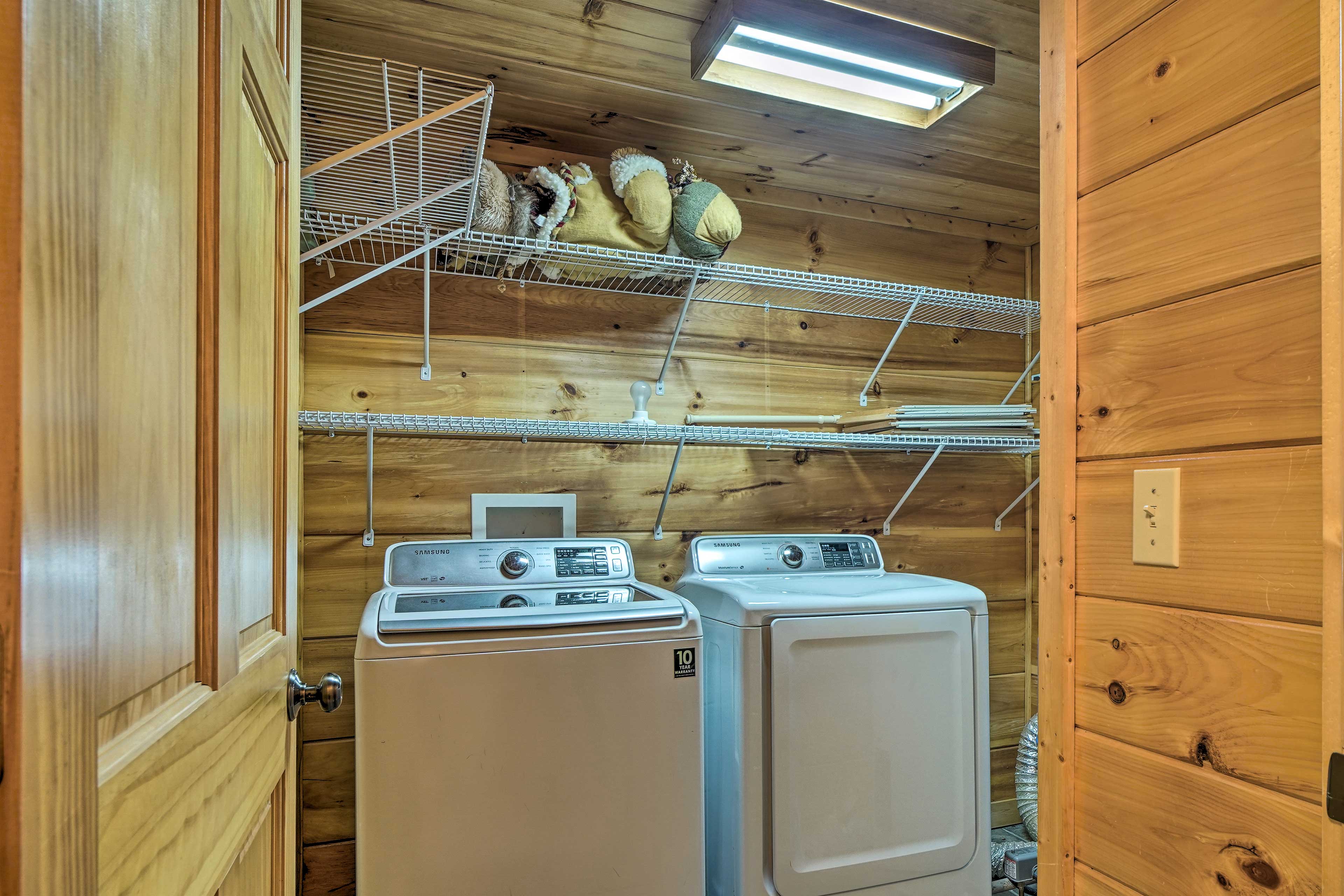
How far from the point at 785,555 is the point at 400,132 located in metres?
1.43

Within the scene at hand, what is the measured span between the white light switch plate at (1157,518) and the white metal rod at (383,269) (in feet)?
4.83

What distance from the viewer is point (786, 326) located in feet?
8.11

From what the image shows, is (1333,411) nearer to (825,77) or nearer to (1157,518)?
(1157,518)

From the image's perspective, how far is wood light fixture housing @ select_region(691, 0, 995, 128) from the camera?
59.2 inches

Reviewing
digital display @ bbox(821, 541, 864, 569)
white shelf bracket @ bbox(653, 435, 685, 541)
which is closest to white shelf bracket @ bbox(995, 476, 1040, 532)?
digital display @ bbox(821, 541, 864, 569)

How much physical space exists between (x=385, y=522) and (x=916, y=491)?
65.2 inches

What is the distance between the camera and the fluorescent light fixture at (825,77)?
5.38ft

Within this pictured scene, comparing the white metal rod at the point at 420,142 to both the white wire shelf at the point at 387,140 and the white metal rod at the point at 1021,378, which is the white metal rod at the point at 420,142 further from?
the white metal rod at the point at 1021,378

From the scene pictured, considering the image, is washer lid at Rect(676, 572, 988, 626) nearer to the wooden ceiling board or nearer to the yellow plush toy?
the yellow plush toy

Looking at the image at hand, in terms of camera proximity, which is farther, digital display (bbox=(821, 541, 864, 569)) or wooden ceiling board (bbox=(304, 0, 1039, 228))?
digital display (bbox=(821, 541, 864, 569))

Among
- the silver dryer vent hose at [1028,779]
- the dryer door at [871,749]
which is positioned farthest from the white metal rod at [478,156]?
the silver dryer vent hose at [1028,779]

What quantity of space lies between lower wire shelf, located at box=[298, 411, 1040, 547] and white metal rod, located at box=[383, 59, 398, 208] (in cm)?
49

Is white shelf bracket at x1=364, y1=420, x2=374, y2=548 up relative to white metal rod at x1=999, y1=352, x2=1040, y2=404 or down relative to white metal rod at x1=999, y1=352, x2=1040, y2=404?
down

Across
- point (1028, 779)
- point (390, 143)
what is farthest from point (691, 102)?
point (1028, 779)
